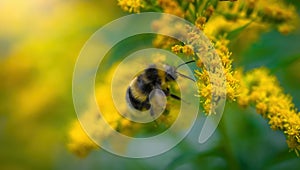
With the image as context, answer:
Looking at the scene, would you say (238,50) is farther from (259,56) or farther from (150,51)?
(150,51)

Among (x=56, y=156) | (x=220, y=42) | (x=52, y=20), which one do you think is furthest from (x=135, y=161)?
(x=52, y=20)

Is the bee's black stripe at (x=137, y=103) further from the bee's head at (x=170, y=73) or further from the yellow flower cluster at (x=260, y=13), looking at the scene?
the yellow flower cluster at (x=260, y=13)

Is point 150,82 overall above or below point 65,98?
below

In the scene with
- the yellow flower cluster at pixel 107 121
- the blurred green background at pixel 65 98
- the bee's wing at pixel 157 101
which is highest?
the blurred green background at pixel 65 98

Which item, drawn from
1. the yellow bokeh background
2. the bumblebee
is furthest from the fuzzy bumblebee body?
the yellow bokeh background

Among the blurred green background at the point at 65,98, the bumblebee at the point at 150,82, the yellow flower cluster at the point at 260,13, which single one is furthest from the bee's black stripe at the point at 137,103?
the yellow flower cluster at the point at 260,13

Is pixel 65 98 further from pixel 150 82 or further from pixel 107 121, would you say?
pixel 150 82

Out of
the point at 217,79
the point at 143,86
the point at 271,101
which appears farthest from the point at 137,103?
the point at 271,101
